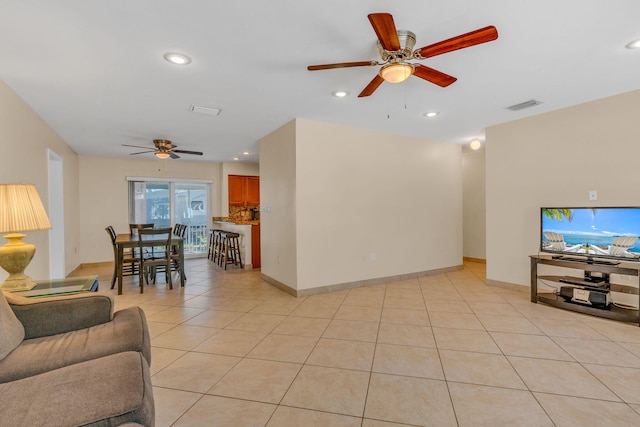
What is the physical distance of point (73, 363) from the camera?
1.49m

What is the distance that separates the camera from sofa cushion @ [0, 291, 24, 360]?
4.96ft

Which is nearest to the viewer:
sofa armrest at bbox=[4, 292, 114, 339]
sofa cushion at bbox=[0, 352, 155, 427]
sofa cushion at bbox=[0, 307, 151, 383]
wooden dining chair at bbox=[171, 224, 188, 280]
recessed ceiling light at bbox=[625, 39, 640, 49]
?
sofa cushion at bbox=[0, 352, 155, 427]

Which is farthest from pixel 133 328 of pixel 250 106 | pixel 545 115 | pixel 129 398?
pixel 545 115

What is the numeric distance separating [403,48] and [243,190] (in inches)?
254

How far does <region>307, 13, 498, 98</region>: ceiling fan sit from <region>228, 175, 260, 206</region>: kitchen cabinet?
601 cm

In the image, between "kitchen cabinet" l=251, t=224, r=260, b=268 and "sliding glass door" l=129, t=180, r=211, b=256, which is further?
"sliding glass door" l=129, t=180, r=211, b=256

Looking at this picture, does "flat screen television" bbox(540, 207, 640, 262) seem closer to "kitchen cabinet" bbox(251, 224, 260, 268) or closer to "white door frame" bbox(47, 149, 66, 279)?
"kitchen cabinet" bbox(251, 224, 260, 268)

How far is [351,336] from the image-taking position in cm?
289

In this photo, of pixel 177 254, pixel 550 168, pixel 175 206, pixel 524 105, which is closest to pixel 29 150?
pixel 177 254

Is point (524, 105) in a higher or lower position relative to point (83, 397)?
higher

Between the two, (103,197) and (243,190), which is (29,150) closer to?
(103,197)

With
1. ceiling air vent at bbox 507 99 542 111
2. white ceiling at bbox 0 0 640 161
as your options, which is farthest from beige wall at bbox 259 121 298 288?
ceiling air vent at bbox 507 99 542 111

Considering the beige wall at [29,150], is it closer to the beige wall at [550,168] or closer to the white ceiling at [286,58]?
the white ceiling at [286,58]

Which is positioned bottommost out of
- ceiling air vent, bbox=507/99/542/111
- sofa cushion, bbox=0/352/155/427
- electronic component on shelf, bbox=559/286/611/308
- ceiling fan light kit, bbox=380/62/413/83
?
electronic component on shelf, bbox=559/286/611/308
